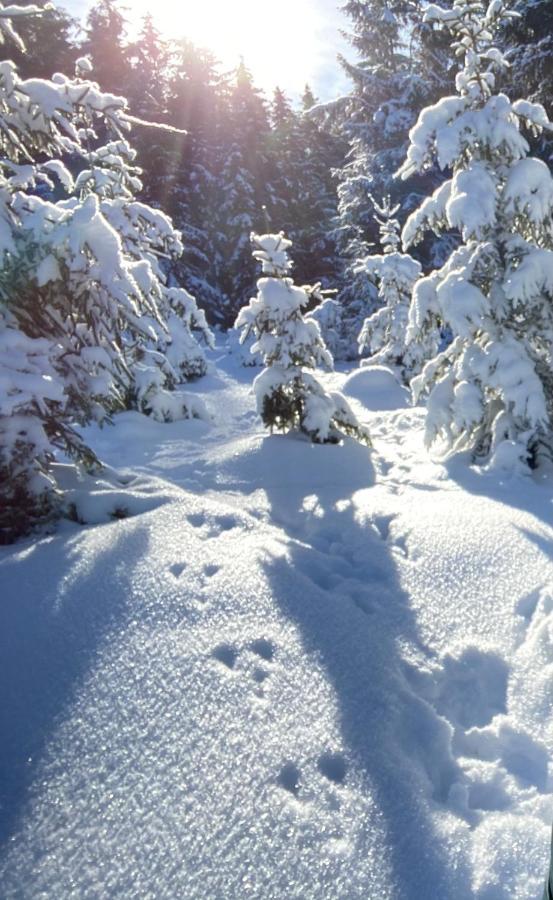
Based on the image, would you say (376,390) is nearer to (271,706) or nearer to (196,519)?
(196,519)

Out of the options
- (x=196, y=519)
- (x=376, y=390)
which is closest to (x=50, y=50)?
(x=376, y=390)

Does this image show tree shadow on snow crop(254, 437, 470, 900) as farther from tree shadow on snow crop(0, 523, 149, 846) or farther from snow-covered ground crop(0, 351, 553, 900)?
tree shadow on snow crop(0, 523, 149, 846)

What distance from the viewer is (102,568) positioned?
335 centimetres

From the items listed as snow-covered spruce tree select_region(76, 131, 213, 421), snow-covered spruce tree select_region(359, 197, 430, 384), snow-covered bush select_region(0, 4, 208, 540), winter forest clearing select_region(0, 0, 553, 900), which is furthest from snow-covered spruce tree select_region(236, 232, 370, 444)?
snow-covered spruce tree select_region(359, 197, 430, 384)

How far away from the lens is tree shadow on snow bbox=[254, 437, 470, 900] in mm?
1940

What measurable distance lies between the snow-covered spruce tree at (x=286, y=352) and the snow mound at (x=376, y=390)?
3.87m

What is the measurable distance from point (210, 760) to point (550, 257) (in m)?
6.16

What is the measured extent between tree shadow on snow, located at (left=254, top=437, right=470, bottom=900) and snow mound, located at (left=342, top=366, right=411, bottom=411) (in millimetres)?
6669

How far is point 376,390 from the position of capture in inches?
500

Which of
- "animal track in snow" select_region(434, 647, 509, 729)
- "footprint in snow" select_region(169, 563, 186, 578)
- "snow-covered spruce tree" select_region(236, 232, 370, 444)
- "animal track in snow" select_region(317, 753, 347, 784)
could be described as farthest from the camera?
"snow-covered spruce tree" select_region(236, 232, 370, 444)

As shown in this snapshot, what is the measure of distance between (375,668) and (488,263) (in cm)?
541

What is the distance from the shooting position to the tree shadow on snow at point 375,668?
194 centimetres

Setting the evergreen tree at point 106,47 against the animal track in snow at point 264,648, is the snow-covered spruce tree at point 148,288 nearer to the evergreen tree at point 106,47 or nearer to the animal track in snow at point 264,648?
the animal track in snow at point 264,648

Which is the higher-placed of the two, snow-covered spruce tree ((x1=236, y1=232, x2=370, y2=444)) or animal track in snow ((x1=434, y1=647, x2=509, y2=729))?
snow-covered spruce tree ((x1=236, y1=232, x2=370, y2=444))
